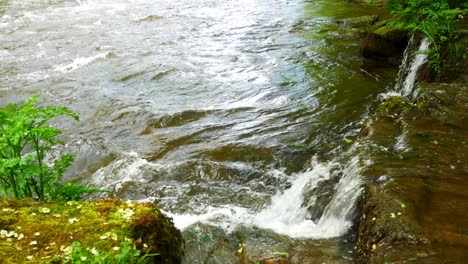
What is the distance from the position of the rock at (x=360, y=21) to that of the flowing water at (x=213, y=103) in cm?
49

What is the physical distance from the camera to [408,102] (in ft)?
19.8

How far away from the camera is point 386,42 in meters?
10.6

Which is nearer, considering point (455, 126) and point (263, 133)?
point (455, 126)

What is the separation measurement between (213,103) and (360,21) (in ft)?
25.8

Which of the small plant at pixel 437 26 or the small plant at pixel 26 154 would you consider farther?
the small plant at pixel 437 26

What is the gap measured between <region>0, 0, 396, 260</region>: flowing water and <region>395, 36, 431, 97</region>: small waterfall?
0.54m

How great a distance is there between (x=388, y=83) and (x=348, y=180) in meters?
5.44

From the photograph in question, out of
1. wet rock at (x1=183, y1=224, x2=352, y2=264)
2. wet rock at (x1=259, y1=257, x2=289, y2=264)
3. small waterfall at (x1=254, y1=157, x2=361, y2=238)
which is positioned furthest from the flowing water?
wet rock at (x1=259, y1=257, x2=289, y2=264)

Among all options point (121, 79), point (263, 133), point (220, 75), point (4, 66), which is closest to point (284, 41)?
point (220, 75)

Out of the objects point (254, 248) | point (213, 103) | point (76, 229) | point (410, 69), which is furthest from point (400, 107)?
point (76, 229)

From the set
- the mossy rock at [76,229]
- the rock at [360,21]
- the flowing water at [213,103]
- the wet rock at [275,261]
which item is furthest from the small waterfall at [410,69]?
the mossy rock at [76,229]

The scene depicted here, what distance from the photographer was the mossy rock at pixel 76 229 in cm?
252

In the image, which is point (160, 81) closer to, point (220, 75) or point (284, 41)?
point (220, 75)

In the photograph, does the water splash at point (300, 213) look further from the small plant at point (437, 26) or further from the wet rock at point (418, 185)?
the small plant at point (437, 26)
